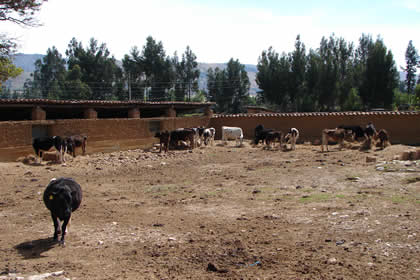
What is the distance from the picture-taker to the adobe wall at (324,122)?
2192 centimetres

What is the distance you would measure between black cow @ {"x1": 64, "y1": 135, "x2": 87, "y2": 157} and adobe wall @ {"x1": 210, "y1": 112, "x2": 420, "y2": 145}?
11737 millimetres

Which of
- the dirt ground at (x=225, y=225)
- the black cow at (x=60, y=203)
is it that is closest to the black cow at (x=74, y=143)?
the dirt ground at (x=225, y=225)

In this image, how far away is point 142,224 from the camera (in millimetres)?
7766

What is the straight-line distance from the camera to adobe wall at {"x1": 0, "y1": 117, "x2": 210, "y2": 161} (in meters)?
16.1

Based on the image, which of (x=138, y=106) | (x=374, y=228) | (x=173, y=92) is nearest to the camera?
(x=374, y=228)

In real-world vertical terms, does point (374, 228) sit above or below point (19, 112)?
below

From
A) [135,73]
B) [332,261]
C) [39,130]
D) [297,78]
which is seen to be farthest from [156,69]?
[332,261]

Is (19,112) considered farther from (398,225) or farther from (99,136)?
(398,225)

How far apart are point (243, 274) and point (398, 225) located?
3.21 m

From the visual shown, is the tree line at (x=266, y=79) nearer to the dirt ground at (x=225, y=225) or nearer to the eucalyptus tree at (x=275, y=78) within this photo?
the eucalyptus tree at (x=275, y=78)

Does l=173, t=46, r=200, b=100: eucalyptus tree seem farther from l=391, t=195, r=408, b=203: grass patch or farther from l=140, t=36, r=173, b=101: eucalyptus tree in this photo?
l=391, t=195, r=408, b=203: grass patch

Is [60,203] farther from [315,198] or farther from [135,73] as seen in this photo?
[135,73]

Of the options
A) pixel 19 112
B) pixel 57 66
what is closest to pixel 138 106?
pixel 19 112

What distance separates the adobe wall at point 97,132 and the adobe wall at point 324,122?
13.7ft
